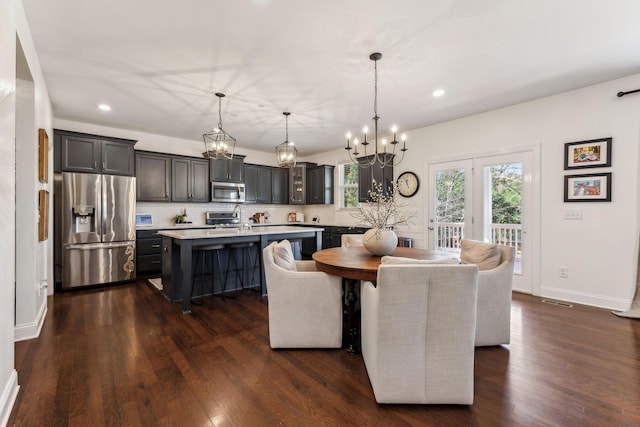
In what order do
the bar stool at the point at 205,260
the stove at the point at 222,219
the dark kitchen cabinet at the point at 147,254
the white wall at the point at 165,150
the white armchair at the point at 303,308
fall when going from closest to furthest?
the white armchair at the point at 303,308, the bar stool at the point at 205,260, the dark kitchen cabinet at the point at 147,254, the white wall at the point at 165,150, the stove at the point at 222,219

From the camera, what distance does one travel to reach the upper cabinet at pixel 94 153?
4280 mm

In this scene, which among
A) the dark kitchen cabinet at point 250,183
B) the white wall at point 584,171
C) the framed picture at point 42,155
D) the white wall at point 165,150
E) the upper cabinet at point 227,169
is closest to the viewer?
the framed picture at point 42,155

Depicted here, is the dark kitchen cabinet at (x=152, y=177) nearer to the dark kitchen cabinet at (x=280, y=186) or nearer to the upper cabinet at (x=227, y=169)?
the upper cabinet at (x=227, y=169)

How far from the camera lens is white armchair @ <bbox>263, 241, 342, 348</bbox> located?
2.35 m

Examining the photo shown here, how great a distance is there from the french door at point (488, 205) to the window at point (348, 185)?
1900 mm

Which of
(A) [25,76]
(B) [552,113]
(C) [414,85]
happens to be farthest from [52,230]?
(B) [552,113]

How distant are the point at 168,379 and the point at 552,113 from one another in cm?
511

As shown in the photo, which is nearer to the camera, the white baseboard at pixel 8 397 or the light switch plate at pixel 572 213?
the white baseboard at pixel 8 397

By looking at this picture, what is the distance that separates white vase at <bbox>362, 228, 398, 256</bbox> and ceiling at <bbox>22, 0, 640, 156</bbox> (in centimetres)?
171

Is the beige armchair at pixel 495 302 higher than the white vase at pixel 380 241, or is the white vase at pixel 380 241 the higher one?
the white vase at pixel 380 241

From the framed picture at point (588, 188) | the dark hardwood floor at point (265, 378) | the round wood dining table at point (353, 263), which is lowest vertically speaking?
the dark hardwood floor at point (265, 378)

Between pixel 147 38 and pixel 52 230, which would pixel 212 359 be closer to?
pixel 147 38

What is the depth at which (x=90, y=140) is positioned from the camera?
14.7ft

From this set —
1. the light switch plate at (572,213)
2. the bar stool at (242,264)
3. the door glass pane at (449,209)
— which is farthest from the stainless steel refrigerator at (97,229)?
the light switch plate at (572,213)
